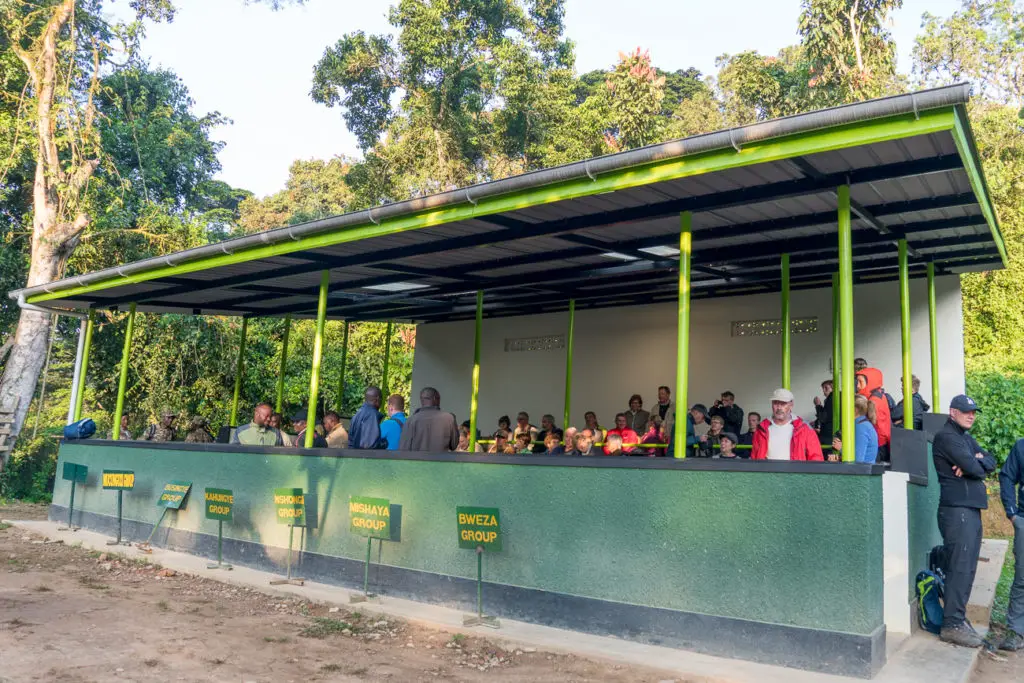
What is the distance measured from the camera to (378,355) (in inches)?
851

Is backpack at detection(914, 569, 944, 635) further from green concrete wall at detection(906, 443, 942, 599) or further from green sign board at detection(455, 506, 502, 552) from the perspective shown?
green sign board at detection(455, 506, 502, 552)

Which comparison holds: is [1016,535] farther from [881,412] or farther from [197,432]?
[197,432]

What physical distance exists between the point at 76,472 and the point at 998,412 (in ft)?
48.2

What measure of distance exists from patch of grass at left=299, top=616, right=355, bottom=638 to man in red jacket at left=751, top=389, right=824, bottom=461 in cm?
333

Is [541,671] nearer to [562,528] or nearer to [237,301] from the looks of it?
[562,528]

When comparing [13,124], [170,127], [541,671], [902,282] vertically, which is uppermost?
[170,127]

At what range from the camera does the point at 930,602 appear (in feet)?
20.6

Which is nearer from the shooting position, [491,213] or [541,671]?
[541,671]

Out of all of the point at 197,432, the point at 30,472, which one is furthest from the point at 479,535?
the point at 30,472

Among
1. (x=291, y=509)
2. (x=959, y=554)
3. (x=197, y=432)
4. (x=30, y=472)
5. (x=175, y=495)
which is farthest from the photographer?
(x=30, y=472)

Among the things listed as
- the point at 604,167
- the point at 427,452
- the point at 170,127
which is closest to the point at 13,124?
the point at 170,127

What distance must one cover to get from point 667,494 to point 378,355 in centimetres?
1649

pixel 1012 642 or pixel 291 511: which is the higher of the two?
pixel 291 511

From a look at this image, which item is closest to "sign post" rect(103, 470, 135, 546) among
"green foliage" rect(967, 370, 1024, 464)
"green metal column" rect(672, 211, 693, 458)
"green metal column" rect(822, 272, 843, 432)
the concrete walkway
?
the concrete walkway
